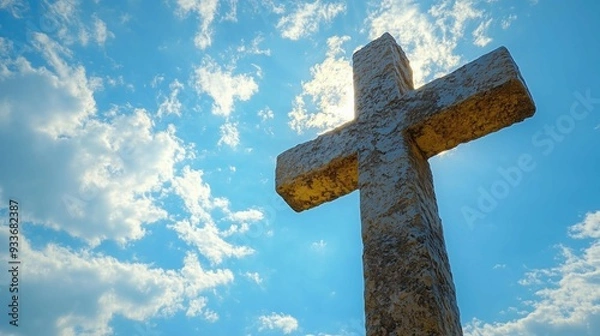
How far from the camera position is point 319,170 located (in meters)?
3.13

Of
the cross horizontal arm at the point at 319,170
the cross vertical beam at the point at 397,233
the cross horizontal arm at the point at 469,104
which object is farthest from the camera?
the cross horizontal arm at the point at 319,170

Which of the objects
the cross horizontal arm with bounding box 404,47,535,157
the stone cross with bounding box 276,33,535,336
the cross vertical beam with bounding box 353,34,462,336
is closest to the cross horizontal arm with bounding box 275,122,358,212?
the stone cross with bounding box 276,33,535,336

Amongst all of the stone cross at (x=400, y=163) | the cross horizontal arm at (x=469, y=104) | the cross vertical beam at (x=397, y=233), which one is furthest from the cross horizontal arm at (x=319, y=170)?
the cross horizontal arm at (x=469, y=104)

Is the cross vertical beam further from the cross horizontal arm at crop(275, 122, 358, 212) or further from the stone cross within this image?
the cross horizontal arm at crop(275, 122, 358, 212)

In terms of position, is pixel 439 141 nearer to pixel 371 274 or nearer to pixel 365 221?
pixel 365 221

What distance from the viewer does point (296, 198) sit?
132 inches

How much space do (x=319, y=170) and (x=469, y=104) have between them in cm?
108

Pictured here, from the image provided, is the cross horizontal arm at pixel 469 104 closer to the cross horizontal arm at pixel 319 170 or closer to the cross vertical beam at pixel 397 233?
the cross vertical beam at pixel 397 233

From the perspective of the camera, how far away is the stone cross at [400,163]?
209 centimetres

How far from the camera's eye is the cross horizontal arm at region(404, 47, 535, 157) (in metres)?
2.64

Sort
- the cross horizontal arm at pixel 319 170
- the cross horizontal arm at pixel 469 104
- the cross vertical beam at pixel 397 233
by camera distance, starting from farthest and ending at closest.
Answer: the cross horizontal arm at pixel 319 170, the cross horizontal arm at pixel 469 104, the cross vertical beam at pixel 397 233

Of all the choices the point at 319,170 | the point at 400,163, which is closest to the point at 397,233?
the point at 400,163

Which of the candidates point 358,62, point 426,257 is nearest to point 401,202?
point 426,257

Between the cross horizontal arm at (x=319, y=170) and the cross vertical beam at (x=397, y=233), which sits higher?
the cross horizontal arm at (x=319, y=170)
